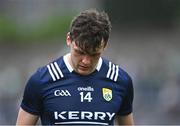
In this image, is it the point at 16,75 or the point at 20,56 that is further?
the point at 20,56

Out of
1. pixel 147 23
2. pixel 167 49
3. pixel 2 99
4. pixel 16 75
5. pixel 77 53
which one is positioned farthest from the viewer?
pixel 147 23

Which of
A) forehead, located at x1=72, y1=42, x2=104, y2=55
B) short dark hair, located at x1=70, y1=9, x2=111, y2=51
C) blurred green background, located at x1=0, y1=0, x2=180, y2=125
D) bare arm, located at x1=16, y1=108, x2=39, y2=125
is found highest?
short dark hair, located at x1=70, y1=9, x2=111, y2=51

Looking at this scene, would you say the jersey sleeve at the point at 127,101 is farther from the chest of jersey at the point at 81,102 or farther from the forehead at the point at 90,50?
the forehead at the point at 90,50

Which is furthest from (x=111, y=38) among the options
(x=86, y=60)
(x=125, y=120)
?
(x=86, y=60)

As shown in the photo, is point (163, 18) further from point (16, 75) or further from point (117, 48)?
point (16, 75)

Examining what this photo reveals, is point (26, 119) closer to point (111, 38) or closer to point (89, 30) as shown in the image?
point (89, 30)

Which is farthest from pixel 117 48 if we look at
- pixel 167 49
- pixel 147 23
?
pixel 147 23

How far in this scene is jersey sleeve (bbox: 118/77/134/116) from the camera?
7.15m

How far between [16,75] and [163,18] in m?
14.4

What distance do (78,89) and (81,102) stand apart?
91 mm

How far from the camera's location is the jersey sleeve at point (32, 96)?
22.6ft

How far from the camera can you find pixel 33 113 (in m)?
6.98

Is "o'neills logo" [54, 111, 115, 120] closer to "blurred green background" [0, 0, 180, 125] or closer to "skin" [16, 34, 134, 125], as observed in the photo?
"skin" [16, 34, 134, 125]

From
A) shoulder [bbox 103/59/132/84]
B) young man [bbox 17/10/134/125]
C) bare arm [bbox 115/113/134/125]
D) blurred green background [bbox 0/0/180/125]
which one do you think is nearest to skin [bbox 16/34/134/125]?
young man [bbox 17/10/134/125]
